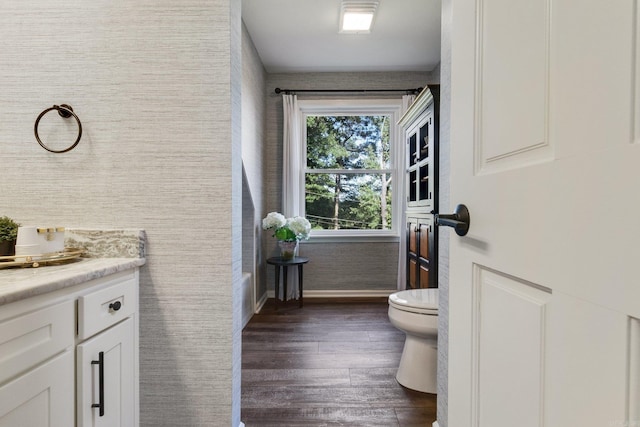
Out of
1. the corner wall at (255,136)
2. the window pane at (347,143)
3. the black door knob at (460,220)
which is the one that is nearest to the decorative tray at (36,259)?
the black door knob at (460,220)

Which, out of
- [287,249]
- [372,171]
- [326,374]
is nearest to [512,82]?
[326,374]

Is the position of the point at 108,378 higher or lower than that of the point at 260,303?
higher

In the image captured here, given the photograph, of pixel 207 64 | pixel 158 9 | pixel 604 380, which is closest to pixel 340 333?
pixel 207 64

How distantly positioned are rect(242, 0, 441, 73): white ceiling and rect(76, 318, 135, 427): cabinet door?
2613 millimetres

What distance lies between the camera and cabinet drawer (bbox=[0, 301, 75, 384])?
840 millimetres

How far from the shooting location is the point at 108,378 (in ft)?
3.98

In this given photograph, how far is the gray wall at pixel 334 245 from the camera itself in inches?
164

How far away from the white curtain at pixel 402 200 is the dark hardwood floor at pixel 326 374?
2.54 feet

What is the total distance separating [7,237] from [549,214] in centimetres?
157

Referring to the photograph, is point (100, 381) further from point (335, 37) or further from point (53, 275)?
point (335, 37)

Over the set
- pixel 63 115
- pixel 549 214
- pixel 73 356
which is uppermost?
pixel 63 115

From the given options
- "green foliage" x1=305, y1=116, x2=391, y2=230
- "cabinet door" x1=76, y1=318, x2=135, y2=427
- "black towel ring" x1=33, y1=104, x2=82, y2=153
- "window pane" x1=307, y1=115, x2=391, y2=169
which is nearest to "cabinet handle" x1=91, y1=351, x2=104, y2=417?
"cabinet door" x1=76, y1=318, x2=135, y2=427

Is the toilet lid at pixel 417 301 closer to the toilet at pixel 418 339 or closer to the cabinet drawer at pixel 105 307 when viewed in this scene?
the toilet at pixel 418 339

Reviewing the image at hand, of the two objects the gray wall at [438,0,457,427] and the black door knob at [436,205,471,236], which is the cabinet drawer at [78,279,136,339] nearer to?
the black door knob at [436,205,471,236]
